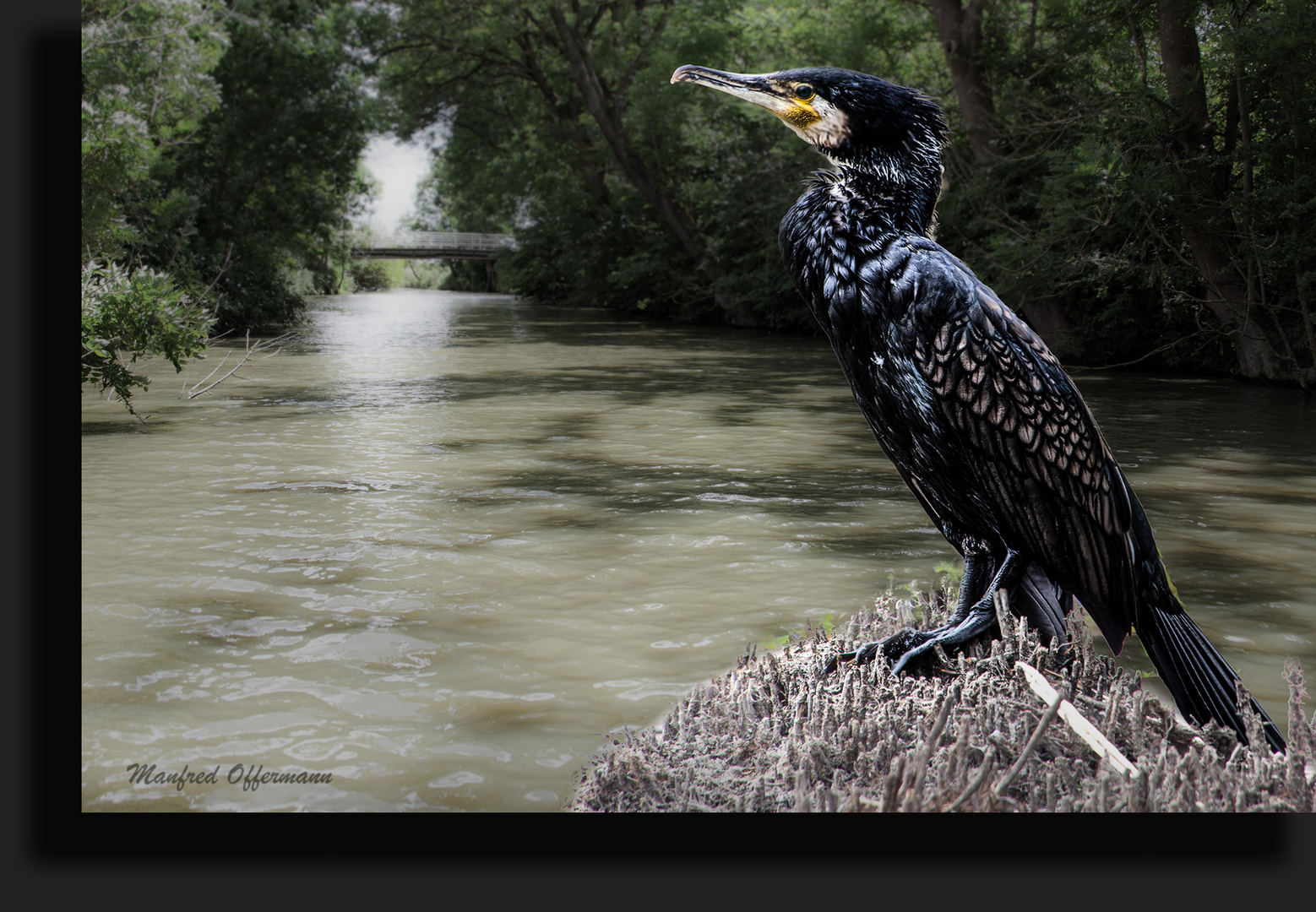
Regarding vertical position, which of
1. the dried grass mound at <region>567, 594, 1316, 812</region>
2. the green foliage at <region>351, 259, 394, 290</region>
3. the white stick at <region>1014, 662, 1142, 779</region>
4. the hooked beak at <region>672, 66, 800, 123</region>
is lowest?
the dried grass mound at <region>567, 594, 1316, 812</region>

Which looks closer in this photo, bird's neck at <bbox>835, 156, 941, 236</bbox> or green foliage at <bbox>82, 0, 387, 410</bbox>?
bird's neck at <bbox>835, 156, 941, 236</bbox>

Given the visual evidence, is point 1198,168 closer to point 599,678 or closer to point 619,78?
point 599,678

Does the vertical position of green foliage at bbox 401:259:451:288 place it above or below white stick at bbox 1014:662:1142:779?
above

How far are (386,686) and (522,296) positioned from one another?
159ft

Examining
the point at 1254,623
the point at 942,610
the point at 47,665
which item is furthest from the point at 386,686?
the point at 1254,623

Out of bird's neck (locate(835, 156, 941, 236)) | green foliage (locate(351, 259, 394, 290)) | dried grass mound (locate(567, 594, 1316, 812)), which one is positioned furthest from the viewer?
green foliage (locate(351, 259, 394, 290))

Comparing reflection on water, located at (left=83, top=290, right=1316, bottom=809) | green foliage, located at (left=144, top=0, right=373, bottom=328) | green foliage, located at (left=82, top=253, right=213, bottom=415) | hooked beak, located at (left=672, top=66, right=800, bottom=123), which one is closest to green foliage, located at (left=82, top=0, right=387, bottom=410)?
green foliage, located at (left=144, top=0, right=373, bottom=328)

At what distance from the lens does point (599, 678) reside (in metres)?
3.97

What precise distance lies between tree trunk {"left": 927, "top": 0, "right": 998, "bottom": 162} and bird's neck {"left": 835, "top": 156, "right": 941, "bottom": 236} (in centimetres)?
1427

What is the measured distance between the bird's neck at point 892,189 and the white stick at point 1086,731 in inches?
44.1

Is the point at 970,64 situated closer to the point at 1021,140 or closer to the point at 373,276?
the point at 1021,140

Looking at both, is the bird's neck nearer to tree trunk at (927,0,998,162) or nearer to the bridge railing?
tree trunk at (927,0,998,162)

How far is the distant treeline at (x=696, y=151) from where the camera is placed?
450 inches

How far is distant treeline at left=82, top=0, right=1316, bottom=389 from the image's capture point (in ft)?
37.5
